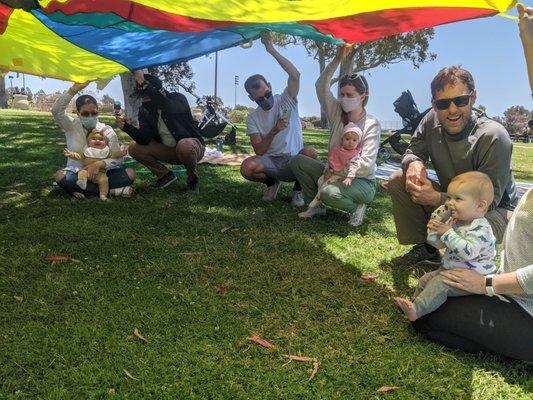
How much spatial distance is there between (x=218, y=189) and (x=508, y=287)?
4.02 m

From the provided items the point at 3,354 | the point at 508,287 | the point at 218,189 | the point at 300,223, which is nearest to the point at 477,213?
the point at 508,287

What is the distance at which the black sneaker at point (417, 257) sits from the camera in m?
3.62

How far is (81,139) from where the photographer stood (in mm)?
5051

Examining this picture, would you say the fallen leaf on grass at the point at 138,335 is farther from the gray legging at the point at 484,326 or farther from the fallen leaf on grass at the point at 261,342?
the gray legging at the point at 484,326

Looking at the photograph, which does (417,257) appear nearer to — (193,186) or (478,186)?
(478,186)

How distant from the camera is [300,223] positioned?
4.46 m

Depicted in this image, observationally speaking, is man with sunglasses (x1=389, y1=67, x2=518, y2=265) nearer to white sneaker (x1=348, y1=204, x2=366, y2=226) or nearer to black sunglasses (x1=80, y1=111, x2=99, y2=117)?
white sneaker (x1=348, y1=204, x2=366, y2=226)

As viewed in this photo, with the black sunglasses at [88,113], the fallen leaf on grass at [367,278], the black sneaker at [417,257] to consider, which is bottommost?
the fallen leaf on grass at [367,278]

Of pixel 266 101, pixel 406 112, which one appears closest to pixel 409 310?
pixel 266 101

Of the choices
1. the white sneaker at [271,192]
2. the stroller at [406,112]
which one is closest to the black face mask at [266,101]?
the white sneaker at [271,192]

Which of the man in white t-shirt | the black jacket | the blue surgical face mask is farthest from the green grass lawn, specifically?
the black jacket

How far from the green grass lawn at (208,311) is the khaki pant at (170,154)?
2.53 ft

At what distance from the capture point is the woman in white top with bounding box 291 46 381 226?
165 inches

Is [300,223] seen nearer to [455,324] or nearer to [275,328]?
[275,328]
